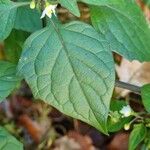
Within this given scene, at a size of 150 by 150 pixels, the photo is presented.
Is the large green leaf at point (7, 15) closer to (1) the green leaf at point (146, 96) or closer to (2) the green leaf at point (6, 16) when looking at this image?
(2) the green leaf at point (6, 16)

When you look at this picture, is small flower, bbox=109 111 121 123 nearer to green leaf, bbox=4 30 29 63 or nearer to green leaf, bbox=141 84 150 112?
green leaf, bbox=141 84 150 112

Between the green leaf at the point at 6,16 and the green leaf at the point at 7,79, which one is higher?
the green leaf at the point at 6,16

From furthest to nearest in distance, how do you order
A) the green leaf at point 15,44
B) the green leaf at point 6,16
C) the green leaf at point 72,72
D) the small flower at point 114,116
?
the green leaf at point 15,44
the small flower at point 114,116
the green leaf at point 6,16
the green leaf at point 72,72

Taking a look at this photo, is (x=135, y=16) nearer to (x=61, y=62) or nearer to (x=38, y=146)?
(x=61, y=62)

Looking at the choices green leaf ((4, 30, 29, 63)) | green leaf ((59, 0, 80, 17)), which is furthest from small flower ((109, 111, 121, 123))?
green leaf ((4, 30, 29, 63))

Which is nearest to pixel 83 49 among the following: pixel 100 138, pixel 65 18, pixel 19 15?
pixel 19 15

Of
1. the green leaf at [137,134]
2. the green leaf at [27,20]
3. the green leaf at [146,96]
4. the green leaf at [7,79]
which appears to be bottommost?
the green leaf at [137,134]

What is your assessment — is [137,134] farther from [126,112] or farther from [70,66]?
[70,66]

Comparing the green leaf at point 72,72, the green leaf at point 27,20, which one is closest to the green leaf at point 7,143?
the green leaf at point 72,72
